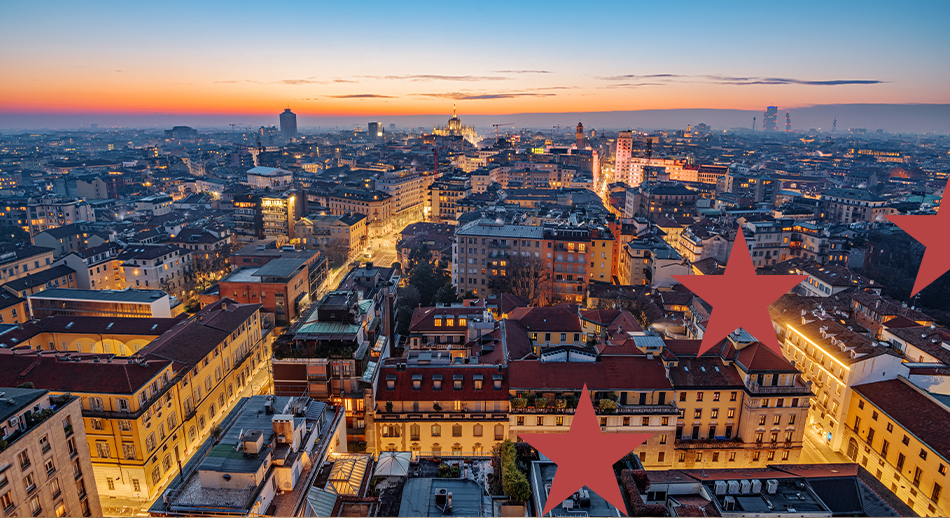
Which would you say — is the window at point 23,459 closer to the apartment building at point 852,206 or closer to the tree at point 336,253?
the tree at point 336,253

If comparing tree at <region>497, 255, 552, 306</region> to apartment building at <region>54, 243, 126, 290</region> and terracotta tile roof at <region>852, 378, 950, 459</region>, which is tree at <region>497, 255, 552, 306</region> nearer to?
terracotta tile roof at <region>852, 378, 950, 459</region>

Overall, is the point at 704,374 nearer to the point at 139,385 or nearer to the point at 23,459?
the point at 139,385

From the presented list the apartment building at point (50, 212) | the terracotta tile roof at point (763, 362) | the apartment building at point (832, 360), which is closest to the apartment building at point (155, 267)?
the apartment building at point (50, 212)

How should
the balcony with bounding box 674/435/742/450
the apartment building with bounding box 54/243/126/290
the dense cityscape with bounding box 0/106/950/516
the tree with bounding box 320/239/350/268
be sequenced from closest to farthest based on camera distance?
the dense cityscape with bounding box 0/106/950/516
the balcony with bounding box 674/435/742/450
the apartment building with bounding box 54/243/126/290
the tree with bounding box 320/239/350/268

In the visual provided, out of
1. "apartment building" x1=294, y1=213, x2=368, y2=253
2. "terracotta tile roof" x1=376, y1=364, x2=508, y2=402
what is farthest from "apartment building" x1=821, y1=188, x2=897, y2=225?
"terracotta tile roof" x1=376, y1=364, x2=508, y2=402

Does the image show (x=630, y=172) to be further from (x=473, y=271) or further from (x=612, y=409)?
(x=612, y=409)
